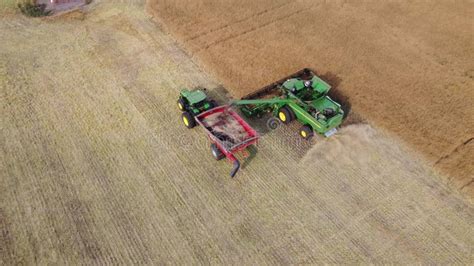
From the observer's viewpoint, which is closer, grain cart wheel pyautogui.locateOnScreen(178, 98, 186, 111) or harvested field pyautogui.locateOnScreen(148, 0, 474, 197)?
grain cart wheel pyautogui.locateOnScreen(178, 98, 186, 111)

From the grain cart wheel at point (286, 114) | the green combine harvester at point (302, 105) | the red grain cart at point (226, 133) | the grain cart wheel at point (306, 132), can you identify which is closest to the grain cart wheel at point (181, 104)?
the red grain cart at point (226, 133)

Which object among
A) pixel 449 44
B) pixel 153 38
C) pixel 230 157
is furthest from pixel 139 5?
pixel 449 44

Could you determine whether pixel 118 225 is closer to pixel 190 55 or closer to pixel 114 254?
pixel 114 254

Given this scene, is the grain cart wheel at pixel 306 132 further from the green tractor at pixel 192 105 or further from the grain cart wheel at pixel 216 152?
the green tractor at pixel 192 105

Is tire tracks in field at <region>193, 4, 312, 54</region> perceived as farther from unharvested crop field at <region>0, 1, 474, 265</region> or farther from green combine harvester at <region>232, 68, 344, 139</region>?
green combine harvester at <region>232, 68, 344, 139</region>

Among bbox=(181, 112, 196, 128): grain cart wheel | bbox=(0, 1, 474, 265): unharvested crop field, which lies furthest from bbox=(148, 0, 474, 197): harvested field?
bbox=(181, 112, 196, 128): grain cart wheel

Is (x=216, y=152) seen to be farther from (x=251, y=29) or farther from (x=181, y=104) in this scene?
(x=251, y=29)
